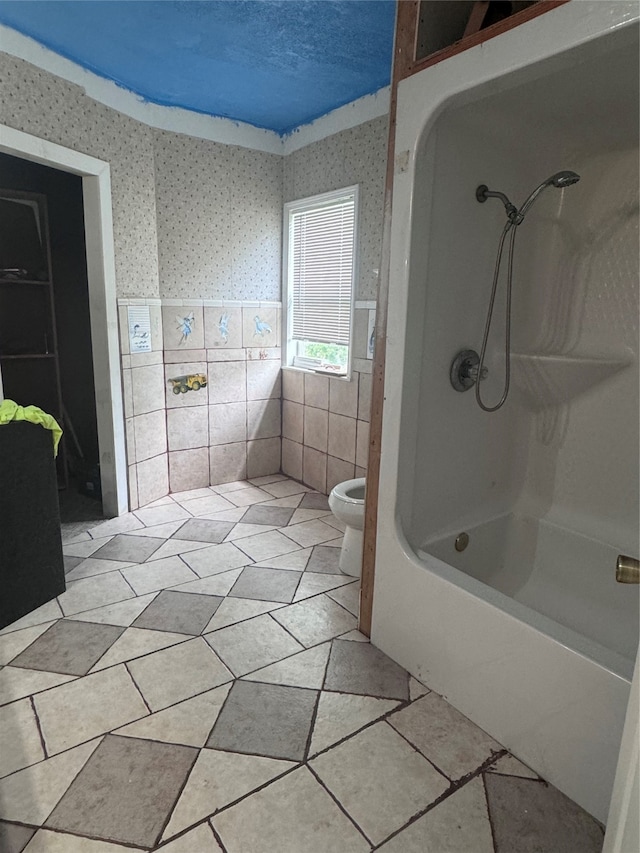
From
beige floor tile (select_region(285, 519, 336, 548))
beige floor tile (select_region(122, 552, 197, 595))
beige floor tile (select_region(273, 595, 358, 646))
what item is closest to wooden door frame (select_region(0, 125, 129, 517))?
beige floor tile (select_region(122, 552, 197, 595))

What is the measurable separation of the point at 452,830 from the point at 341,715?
43cm

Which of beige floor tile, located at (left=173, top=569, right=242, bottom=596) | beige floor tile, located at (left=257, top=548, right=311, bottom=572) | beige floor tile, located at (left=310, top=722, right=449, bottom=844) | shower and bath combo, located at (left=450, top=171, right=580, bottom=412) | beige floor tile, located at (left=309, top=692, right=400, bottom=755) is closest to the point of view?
beige floor tile, located at (left=310, top=722, right=449, bottom=844)

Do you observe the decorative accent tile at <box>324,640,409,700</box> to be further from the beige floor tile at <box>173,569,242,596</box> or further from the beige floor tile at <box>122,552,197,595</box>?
the beige floor tile at <box>122,552,197,595</box>

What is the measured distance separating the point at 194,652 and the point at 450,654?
0.89 meters

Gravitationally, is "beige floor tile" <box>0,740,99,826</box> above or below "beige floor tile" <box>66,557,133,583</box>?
below

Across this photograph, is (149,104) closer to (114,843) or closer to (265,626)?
(265,626)

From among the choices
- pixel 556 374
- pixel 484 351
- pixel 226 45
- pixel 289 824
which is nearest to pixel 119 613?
pixel 289 824

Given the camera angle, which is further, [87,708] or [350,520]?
[350,520]

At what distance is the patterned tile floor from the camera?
1222 mm

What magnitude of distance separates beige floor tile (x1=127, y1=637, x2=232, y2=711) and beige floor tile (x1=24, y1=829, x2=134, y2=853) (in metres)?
0.40

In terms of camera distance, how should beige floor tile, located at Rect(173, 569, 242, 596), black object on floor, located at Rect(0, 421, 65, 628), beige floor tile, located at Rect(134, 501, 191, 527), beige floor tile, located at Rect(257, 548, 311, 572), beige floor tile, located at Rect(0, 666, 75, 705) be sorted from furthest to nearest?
1. beige floor tile, located at Rect(134, 501, 191, 527)
2. beige floor tile, located at Rect(257, 548, 311, 572)
3. beige floor tile, located at Rect(173, 569, 242, 596)
4. black object on floor, located at Rect(0, 421, 65, 628)
5. beige floor tile, located at Rect(0, 666, 75, 705)

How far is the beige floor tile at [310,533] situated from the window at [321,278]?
0.96 m

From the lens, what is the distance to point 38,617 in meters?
2.02

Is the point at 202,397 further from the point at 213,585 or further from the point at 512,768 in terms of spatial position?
the point at 512,768
